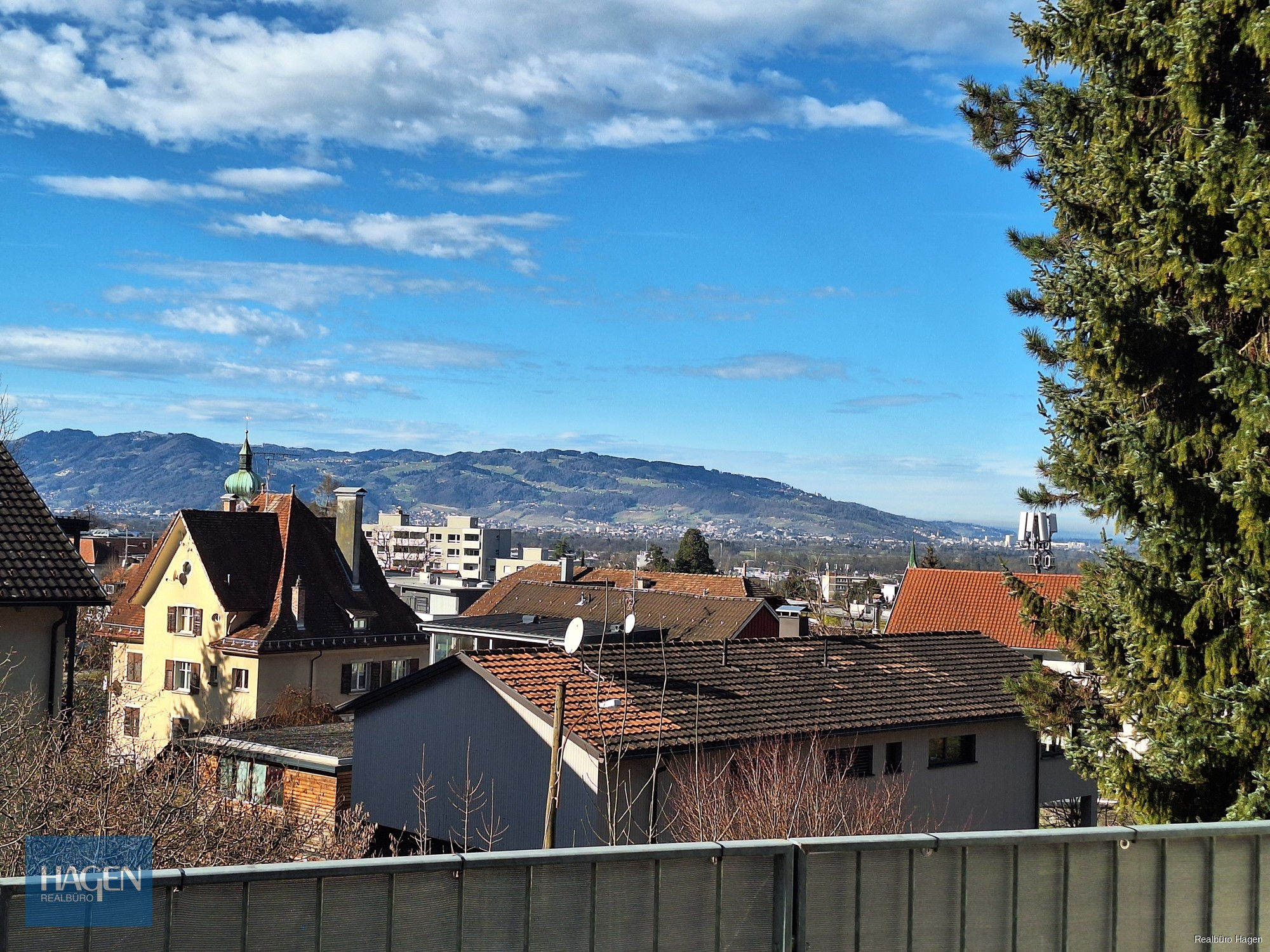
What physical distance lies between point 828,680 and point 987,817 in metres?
4.16

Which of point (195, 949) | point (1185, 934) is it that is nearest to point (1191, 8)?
point (1185, 934)

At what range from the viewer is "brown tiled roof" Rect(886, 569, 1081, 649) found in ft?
156

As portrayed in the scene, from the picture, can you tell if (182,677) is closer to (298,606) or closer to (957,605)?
(298,606)

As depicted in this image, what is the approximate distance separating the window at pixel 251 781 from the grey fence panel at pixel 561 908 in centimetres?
775

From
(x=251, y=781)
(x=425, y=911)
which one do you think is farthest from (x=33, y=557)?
(x=425, y=911)

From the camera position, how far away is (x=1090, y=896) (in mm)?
4668

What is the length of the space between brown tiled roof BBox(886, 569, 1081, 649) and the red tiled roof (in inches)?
936

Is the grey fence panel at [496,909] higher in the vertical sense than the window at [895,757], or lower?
higher

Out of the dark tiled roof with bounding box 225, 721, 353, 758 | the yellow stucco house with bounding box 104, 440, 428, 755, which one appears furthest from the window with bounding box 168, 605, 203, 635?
the dark tiled roof with bounding box 225, 721, 353, 758

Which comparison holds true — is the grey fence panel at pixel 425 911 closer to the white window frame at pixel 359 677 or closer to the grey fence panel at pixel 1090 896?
the grey fence panel at pixel 1090 896

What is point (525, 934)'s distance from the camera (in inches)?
160

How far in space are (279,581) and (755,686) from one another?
28.2m

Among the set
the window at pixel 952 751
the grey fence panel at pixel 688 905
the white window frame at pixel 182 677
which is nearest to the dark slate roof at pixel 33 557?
the grey fence panel at pixel 688 905

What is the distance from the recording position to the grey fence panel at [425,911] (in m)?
3.92
